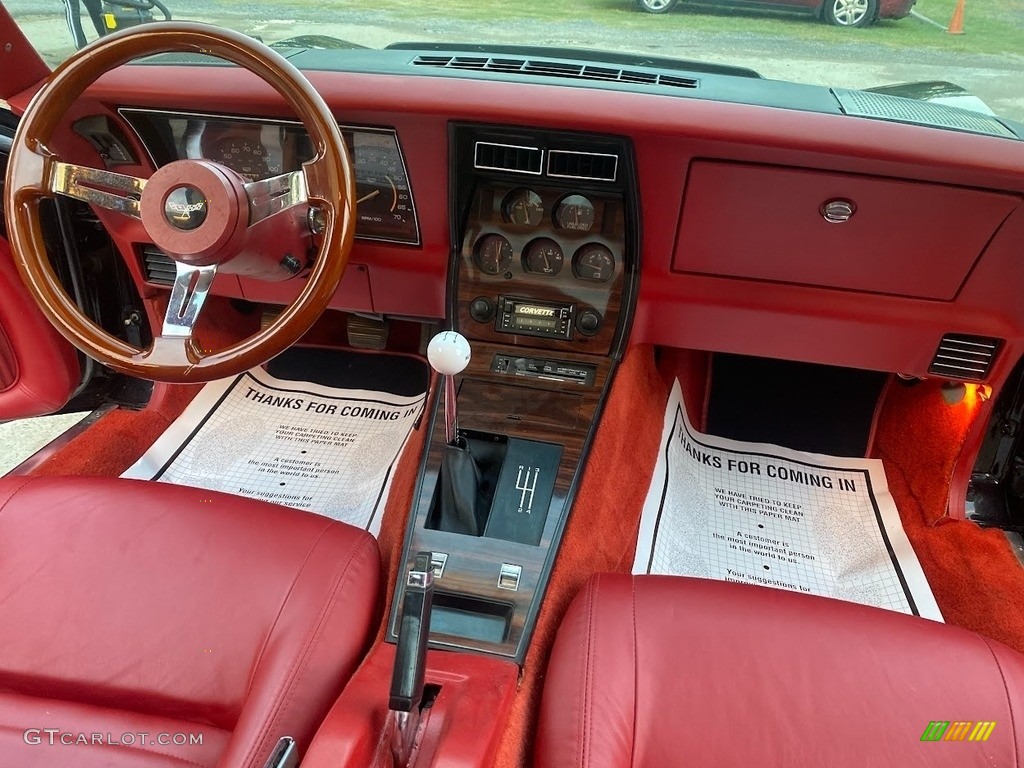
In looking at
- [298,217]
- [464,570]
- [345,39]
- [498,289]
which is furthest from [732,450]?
A: [345,39]

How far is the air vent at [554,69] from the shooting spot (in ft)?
4.25

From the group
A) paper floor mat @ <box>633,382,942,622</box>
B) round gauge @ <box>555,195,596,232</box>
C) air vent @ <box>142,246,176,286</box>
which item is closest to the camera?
round gauge @ <box>555,195,596,232</box>

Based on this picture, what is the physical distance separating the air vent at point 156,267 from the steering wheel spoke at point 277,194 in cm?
70

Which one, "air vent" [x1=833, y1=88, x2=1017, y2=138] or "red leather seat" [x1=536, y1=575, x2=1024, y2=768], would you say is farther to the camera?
"air vent" [x1=833, y1=88, x2=1017, y2=138]

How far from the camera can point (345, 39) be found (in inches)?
63.8

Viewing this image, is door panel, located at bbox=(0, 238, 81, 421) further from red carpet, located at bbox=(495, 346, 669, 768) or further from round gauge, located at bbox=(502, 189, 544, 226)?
red carpet, located at bbox=(495, 346, 669, 768)

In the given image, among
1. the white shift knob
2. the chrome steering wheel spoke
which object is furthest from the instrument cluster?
the chrome steering wheel spoke

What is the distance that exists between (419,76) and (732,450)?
114cm

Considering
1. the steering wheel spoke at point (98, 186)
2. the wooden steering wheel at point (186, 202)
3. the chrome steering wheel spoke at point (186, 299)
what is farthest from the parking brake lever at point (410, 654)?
the steering wheel spoke at point (98, 186)

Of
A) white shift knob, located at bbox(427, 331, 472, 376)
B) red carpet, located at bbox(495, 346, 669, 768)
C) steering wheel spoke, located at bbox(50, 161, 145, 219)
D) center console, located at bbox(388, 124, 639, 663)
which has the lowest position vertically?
red carpet, located at bbox(495, 346, 669, 768)

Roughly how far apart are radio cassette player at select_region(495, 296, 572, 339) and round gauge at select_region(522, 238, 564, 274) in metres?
0.07

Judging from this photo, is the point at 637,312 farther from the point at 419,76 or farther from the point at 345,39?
the point at 345,39

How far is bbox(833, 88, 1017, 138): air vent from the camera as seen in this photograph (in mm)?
1173

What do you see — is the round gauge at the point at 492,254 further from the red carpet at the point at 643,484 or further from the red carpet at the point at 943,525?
the red carpet at the point at 943,525
